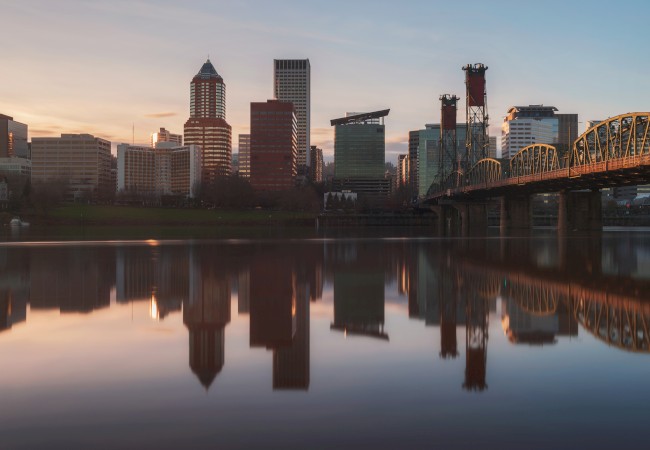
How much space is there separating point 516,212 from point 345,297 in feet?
325

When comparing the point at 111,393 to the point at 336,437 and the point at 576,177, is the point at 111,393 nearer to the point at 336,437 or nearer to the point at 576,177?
the point at 336,437

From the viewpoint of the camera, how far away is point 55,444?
7.29m

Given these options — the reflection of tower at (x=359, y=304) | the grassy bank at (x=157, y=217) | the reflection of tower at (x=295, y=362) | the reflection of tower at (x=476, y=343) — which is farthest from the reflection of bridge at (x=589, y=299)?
the grassy bank at (x=157, y=217)

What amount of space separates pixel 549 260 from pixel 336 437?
31914 millimetres

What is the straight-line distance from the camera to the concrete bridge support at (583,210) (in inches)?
3501

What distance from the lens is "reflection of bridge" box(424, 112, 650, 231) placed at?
63000mm

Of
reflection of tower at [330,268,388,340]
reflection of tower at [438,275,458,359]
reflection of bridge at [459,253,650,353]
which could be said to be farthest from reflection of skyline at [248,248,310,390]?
reflection of bridge at [459,253,650,353]

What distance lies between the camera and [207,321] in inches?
624

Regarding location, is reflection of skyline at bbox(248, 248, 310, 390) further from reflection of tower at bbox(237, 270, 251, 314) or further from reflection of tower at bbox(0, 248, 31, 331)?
reflection of tower at bbox(0, 248, 31, 331)

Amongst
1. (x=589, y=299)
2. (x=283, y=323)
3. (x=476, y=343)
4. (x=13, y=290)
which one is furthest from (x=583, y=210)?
(x=476, y=343)

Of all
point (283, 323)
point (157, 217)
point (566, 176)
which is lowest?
point (283, 323)

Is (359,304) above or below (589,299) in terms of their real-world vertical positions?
below

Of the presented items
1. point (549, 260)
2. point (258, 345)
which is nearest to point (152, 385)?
point (258, 345)

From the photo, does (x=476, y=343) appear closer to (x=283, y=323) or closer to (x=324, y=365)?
(x=324, y=365)
